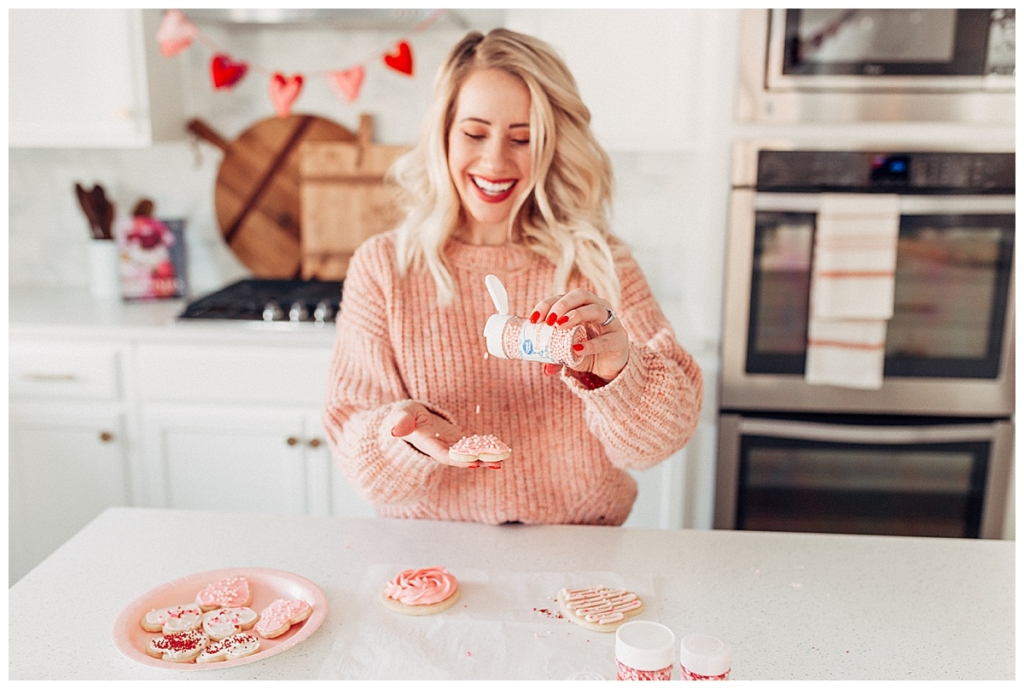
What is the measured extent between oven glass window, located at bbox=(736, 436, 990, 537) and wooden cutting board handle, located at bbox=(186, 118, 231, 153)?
71.7 inches

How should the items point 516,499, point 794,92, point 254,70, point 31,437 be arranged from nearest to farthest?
point 516,499 < point 794,92 < point 31,437 < point 254,70

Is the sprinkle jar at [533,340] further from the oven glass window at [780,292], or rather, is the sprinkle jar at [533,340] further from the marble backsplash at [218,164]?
the marble backsplash at [218,164]

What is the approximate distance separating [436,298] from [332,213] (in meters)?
1.44

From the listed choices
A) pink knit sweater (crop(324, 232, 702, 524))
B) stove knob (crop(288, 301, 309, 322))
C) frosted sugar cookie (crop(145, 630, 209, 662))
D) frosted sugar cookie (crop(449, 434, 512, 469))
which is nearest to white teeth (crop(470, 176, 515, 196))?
pink knit sweater (crop(324, 232, 702, 524))

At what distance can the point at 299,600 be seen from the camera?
121cm

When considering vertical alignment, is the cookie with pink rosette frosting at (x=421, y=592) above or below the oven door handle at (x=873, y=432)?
above

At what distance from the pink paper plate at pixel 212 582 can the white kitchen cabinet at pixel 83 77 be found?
5.76 ft

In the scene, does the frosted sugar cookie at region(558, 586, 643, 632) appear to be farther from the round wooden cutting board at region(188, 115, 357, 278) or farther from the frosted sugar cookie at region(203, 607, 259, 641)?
the round wooden cutting board at region(188, 115, 357, 278)

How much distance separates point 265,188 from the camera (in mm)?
2908

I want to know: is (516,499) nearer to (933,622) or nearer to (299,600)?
(299,600)

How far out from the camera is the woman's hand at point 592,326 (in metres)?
1.14

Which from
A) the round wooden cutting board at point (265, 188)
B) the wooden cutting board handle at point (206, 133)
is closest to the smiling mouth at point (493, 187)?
the round wooden cutting board at point (265, 188)

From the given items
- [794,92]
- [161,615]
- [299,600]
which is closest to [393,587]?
[299,600]

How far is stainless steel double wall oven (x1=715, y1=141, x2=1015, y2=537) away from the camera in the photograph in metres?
2.21
